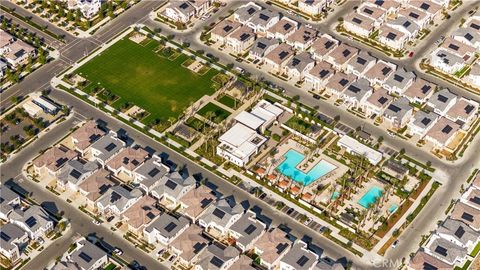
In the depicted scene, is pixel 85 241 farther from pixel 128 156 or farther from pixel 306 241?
pixel 306 241

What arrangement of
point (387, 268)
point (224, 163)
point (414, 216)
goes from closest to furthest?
point (387, 268) < point (414, 216) < point (224, 163)

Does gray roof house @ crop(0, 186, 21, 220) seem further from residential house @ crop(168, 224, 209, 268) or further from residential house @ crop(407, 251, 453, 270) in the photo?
residential house @ crop(407, 251, 453, 270)

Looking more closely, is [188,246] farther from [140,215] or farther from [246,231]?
[140,215]

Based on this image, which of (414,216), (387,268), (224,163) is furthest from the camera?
(224,163)

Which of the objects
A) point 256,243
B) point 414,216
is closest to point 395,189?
point 414,216

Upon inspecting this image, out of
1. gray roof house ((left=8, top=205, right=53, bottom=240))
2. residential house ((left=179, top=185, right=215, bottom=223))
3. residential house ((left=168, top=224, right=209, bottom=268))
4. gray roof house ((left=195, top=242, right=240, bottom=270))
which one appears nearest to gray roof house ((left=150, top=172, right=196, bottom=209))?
residential house ((left=179, top=185, right=215, bottom=223))

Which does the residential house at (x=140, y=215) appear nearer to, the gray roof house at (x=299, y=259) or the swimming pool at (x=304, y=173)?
the gray roof house at (x=299, y=259)

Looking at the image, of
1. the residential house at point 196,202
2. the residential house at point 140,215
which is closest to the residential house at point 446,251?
the residential house at point 196,202
